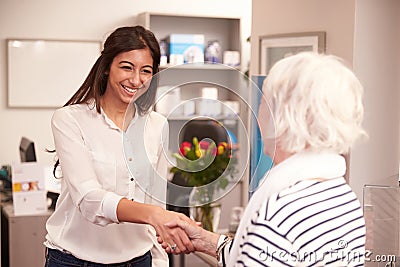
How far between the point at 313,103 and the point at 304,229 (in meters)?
0.21

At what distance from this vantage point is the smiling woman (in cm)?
183

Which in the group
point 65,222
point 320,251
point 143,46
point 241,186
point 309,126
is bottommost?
point 241,186

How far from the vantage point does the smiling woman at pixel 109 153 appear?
1830mm

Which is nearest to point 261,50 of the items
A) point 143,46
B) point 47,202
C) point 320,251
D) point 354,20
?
point 354,20

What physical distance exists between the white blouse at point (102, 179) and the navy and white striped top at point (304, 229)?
64 cm

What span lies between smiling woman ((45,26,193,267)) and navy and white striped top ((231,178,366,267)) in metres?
0.67

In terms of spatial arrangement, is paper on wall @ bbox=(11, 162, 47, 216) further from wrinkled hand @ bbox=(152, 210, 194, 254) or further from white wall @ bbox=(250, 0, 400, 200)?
wrinkled hand @ bbox=(152, 210, 194, 254)

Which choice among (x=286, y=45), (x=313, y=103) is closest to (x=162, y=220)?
(x=313, y=103)

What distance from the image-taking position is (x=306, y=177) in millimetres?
1205

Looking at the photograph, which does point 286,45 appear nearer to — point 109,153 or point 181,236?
point 109,153

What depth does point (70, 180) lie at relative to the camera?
1846 millimetres

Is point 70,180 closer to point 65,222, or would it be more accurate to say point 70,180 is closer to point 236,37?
point 65,222

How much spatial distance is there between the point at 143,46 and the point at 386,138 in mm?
1153

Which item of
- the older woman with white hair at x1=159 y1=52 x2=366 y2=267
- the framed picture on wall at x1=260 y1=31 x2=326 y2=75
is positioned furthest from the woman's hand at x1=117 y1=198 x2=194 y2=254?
the framed picture on wall at x1=260 y1=31 x2=326 y2=75
